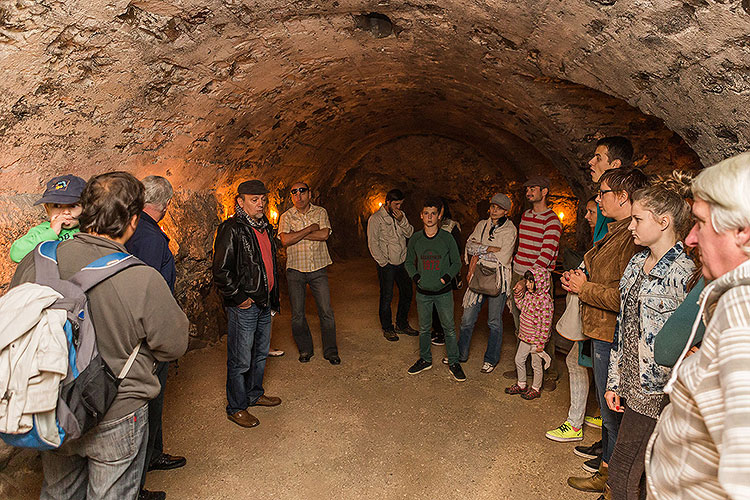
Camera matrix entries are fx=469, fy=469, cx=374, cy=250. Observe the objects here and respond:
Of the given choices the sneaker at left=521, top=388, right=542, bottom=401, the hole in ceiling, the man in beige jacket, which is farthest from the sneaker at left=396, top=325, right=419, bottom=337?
the hole in ceiling

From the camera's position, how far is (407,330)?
5.76 m

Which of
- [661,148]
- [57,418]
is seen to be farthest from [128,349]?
[661,148]

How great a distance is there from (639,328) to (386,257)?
357 cm

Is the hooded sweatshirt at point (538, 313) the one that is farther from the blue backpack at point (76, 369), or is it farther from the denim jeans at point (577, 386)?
the blue backpack at point (76, 369)

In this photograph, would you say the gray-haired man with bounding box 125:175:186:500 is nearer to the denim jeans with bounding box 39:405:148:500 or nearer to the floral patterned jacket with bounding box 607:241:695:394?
the denim jeans with bounding box 39:405:148:500

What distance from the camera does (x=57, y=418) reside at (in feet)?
5.64

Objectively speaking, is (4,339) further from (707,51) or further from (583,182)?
(583,182)

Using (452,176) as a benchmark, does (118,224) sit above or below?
below

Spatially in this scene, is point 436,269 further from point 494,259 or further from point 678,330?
point 678,330

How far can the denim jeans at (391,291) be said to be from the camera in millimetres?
5672

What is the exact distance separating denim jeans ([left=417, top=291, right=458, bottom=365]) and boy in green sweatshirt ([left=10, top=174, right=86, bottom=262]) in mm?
2950

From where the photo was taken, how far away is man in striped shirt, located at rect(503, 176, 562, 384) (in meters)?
4.20

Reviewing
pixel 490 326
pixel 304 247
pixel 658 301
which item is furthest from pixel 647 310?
pixel 304 247

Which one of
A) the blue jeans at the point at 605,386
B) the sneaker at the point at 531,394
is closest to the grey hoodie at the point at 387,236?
the sneaker at the point at 531,394
